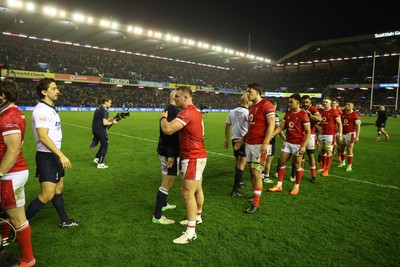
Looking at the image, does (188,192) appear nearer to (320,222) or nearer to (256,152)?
(256,152)

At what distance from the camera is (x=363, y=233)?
14.1 ft

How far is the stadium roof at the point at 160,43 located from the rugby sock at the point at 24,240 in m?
Answer: 34.3

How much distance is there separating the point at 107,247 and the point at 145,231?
26.1 inches

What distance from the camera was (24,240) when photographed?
310cm

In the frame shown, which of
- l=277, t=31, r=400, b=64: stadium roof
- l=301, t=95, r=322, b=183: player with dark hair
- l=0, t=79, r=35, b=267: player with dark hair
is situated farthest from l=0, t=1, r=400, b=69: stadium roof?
l=0, t=79, r=35, b=267: player with dark hair

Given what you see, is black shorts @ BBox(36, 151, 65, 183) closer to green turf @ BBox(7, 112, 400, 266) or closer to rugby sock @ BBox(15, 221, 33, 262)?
rugby sock @ BBox(15, 221, 33, 262)

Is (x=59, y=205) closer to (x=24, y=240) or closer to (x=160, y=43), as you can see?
(x=24, y=240)

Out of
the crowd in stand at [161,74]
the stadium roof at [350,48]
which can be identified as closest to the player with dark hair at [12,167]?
the crowd in stand at [161,74]

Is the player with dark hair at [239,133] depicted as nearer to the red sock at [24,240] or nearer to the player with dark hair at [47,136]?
the player with dark hair at [47,136]

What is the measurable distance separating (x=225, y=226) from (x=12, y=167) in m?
3.11

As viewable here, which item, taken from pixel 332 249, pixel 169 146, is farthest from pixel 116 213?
pixel 332 249

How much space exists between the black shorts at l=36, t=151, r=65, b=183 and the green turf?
927 mm

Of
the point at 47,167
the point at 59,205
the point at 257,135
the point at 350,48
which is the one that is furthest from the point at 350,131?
the point at 350,48

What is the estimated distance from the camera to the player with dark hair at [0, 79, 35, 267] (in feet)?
9.36
